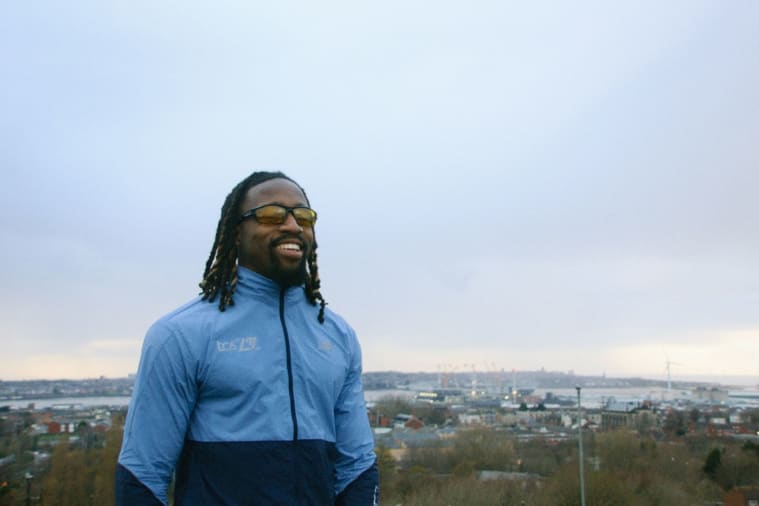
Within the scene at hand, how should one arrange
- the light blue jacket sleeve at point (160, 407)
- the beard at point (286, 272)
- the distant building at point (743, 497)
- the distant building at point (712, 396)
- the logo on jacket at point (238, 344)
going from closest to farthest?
the light blue jacket sleeve at point (160, 407) → the logo on jacket at point (238, 344) → the beard at point (286, 272) → the distant building at point (743, 497) → the distant building at point (712, 396)

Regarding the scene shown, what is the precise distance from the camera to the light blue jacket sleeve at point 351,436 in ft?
6.73

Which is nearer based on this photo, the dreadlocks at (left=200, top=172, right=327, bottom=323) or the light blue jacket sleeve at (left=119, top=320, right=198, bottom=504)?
the light blue jacket sleeve at (left=119, top=320, right=198, bottom=504)

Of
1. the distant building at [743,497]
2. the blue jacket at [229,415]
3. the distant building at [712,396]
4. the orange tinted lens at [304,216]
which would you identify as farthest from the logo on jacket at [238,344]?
the distant building at [712,396]

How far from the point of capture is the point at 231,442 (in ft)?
5.97

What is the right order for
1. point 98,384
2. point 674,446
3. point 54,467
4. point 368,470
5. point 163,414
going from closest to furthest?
point 163,414, point 368,470, point 54,467, point 674,446, point 98,384

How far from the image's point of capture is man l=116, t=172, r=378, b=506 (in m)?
1.80

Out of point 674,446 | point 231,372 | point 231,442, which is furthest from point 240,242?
point 674,446

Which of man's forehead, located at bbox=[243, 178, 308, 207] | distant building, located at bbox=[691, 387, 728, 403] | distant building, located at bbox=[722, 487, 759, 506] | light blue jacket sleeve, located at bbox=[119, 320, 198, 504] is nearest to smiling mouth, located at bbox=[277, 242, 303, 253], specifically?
man's forehead, located at bbox=[243, 178, 308, 207]

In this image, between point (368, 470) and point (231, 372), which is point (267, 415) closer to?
point (231, 372)

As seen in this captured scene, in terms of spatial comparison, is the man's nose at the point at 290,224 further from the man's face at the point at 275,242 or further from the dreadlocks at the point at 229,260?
the dreadlocks at the point at 229,260

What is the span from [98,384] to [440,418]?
350 feet

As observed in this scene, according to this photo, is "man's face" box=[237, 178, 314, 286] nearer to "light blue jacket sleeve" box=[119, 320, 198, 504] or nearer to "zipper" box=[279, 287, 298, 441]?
"zipper" box=[279, 287, 298, 441]

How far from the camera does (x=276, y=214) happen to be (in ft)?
6.69

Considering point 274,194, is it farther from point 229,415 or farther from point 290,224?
point 229,415
